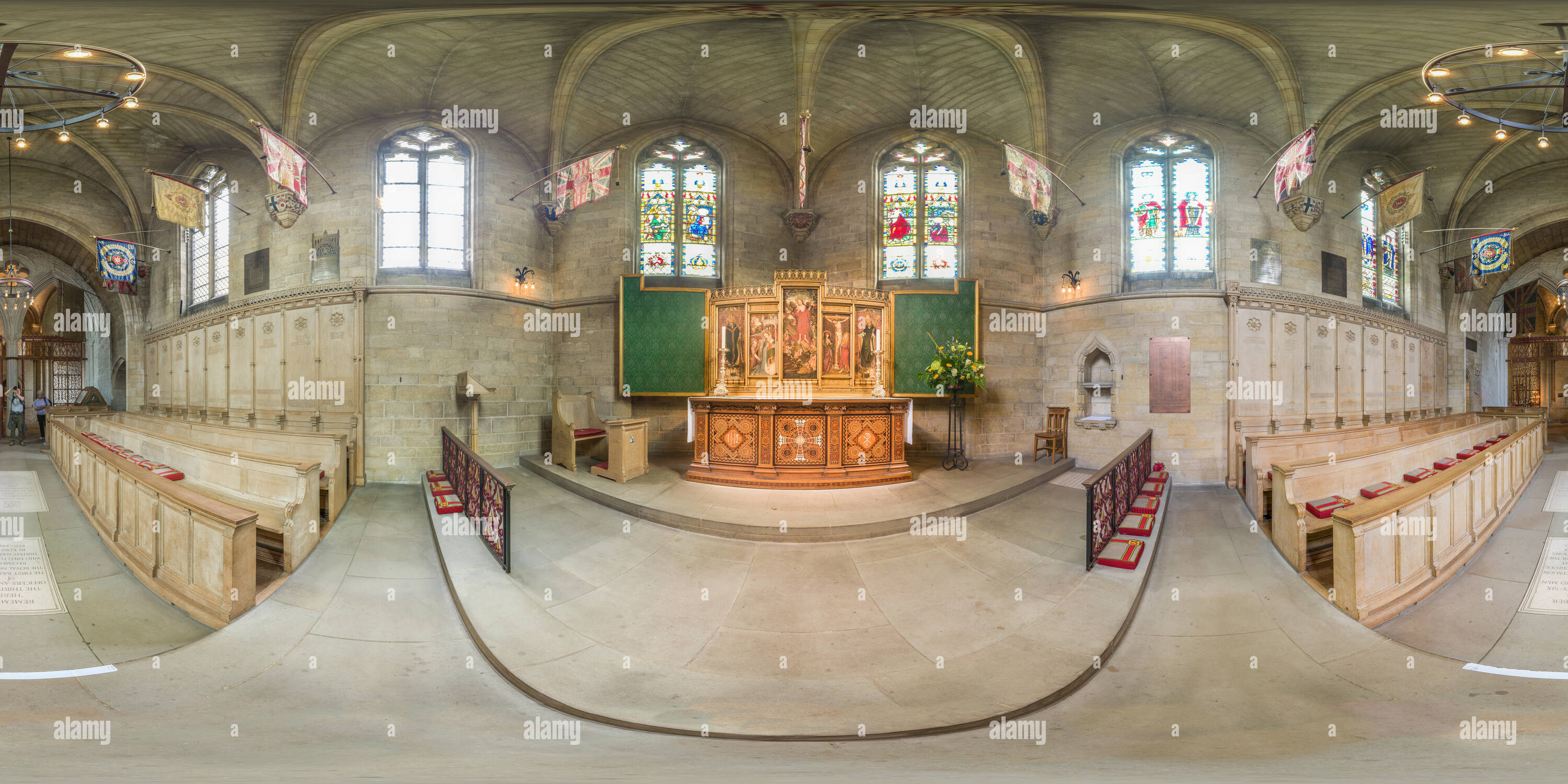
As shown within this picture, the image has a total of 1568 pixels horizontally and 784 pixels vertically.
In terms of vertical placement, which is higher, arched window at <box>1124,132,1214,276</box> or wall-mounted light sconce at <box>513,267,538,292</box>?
arched window at <box>1124,132,1214,276</box>

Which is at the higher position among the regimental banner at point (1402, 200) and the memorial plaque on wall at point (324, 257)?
the regimental banner at point (1402, 200)

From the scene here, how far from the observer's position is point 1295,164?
686 cm

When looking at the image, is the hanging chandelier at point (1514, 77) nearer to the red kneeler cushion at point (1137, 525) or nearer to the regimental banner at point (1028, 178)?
the red kneeler cushion at point (1137, 525)

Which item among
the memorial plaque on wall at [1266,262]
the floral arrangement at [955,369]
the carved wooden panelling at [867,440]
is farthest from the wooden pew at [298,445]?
the memorial plaque on wall at [1266,262]

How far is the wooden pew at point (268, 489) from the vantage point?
4641 millimetres

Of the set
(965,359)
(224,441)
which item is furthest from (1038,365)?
(224,441)

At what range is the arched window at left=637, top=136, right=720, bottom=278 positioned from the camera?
31.3ft

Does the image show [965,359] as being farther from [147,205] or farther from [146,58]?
[147,205]

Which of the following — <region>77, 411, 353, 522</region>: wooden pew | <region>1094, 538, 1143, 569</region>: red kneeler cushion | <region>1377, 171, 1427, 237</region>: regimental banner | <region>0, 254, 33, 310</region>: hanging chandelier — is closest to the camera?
<region>1094, 538, 1143, 569</region>: red kneeler cushion

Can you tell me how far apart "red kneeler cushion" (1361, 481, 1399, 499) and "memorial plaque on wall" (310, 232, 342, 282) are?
1218cm

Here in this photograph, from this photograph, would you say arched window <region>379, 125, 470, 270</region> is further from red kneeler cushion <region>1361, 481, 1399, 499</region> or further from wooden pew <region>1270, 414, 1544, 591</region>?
red kneeler cushion <region>1361, 481, 1399, 499</region>

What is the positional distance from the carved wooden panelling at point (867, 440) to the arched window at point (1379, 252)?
32.1 feet

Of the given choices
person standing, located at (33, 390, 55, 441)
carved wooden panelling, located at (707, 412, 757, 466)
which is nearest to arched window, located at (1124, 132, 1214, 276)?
carved wooden panelling, located at (707, 412, 757, 466)

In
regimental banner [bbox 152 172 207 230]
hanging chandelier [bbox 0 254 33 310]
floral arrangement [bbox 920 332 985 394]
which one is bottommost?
floral arrangement [bbox 920 332 985 394]
